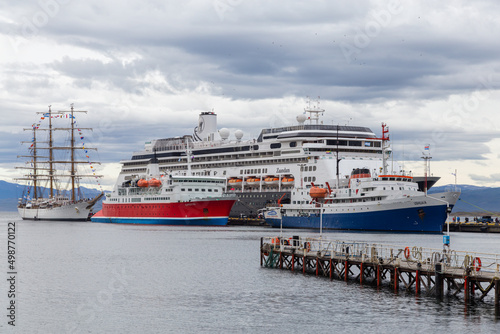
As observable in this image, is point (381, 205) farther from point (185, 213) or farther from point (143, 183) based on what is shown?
point (143, 183)

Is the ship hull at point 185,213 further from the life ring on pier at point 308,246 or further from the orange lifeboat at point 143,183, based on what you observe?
the life ring on pier at point 308,246

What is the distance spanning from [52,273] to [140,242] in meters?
28.7

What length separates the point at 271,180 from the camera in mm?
115625

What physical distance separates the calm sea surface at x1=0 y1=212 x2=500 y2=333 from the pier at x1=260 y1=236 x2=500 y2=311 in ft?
3.46

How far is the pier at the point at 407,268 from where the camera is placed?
3450 centimetres

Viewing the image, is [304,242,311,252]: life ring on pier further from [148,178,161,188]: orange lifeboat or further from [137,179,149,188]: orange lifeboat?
[137,179,149,188]: orange lifeboat

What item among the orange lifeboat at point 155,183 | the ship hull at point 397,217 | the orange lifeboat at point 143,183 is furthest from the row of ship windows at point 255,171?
the ship hull at point 397,217

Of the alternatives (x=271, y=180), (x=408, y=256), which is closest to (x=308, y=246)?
(x=408, y=256)

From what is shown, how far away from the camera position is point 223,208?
108 metres

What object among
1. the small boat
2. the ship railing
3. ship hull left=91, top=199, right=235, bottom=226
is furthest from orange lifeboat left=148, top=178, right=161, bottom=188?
the ship railing

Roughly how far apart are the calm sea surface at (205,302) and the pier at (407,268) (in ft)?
3.46

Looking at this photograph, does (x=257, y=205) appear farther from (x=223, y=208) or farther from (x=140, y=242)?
(x=140, y=242)

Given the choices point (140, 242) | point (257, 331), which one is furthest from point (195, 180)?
point (257, 331)

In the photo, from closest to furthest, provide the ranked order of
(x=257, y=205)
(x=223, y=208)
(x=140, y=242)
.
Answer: (x=140, y=242), (x=223, y=208), (x=257, y=205)
